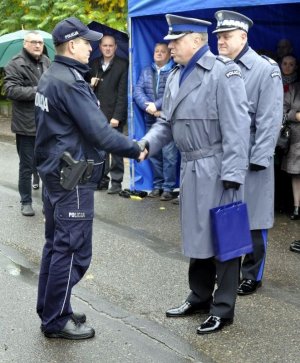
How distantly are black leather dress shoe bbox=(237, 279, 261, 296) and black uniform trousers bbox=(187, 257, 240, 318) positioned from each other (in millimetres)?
449

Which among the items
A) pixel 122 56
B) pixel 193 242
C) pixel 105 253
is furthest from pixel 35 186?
pixel 193 242

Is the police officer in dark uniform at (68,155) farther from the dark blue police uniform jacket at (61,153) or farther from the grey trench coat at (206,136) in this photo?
the grey trench coat at (206,136)

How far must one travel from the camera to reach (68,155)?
3.71 metres

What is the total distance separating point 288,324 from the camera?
169 inches

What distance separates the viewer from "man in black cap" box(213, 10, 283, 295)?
459 centimetres

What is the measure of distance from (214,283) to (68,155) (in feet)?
4.78

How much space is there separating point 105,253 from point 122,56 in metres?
3.51

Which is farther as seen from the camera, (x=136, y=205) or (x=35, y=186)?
(x=35, y=186)

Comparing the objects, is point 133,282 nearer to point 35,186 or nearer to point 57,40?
point 57,40

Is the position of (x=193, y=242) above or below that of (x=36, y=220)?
above

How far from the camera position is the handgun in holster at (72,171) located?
370 centimetres

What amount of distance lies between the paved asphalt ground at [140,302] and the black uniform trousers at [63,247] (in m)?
0.23

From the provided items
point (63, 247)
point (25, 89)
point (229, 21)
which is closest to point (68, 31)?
point (63, 247)

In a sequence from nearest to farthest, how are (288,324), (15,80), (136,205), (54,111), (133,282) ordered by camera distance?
(54,111) < (288,324) < (133,282) < (15,80) < (136,205)
